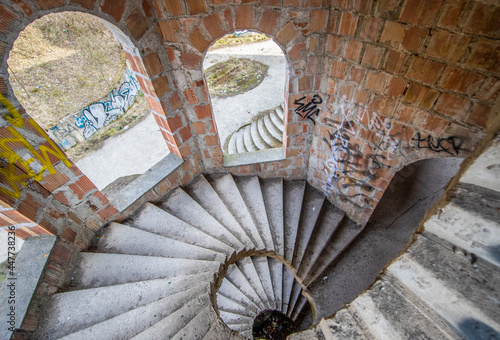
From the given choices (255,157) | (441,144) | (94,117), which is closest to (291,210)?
(255,157)

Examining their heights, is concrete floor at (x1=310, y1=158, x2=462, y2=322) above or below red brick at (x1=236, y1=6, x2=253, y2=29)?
below

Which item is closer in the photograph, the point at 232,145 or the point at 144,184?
the point at 144,184

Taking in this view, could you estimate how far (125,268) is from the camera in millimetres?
3389

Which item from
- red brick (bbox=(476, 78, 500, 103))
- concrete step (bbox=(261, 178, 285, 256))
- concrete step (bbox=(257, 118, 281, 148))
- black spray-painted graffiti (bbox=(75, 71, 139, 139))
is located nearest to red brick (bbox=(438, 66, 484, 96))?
red brick (bbox=(476, 78, 500, 103))

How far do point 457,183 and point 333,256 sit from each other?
3793mm

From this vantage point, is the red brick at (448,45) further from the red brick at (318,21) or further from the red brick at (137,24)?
the red brick at (137,24)

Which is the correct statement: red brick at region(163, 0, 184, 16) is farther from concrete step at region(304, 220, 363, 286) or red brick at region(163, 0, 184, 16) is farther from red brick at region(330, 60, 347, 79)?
concrete step at region(304, 220, 363, 286)

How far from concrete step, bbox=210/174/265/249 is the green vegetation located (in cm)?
→ 587

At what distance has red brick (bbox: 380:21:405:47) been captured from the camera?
8.34 feet

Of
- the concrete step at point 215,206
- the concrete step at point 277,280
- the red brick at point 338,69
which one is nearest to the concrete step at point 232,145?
the concrete step at point 215,206

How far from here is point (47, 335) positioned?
2.74 metres

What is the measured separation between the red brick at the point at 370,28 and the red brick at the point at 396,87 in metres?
Answer: 0.58

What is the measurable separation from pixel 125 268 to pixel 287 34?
13.9 ft

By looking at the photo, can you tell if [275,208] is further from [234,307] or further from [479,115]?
[479,115]
